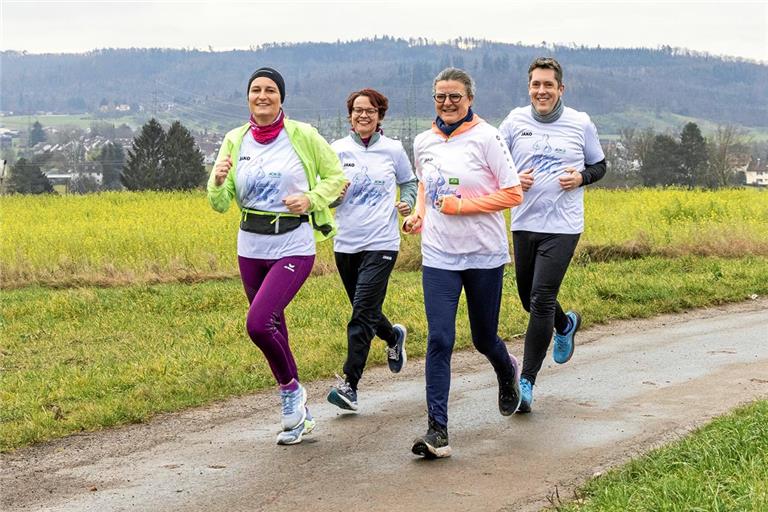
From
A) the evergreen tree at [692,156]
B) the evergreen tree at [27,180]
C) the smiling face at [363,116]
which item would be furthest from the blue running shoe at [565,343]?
the evergreen tree at [27,180]

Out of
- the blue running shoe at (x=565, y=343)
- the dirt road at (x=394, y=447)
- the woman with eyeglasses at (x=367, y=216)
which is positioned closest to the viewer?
the dirt road at (x=394, y=447)

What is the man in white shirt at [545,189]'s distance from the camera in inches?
316

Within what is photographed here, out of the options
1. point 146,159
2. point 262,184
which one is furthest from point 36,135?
point 262,184

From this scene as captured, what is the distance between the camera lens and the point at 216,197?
286 inches

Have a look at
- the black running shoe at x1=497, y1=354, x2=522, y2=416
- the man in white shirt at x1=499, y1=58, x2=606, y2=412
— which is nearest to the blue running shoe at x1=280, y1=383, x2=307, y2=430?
the black running shoe at x1=497, y1=354, x2=522, y2=416

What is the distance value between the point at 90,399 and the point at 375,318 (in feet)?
7.10

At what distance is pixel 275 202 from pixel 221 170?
38 centimetres

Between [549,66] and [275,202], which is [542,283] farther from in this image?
[275,202]

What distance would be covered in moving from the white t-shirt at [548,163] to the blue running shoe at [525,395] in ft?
3.38

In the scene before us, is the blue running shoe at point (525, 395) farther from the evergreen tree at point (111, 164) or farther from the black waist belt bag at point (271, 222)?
the evergreen tree at point (111, 164)

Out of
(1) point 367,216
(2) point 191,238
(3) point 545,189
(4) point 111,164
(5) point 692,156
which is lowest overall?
(4) point 111,164

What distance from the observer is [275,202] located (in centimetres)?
725

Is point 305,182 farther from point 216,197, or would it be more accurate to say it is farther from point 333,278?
point 333,278

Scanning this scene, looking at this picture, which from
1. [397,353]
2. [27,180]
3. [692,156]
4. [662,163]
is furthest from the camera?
[27,180]
